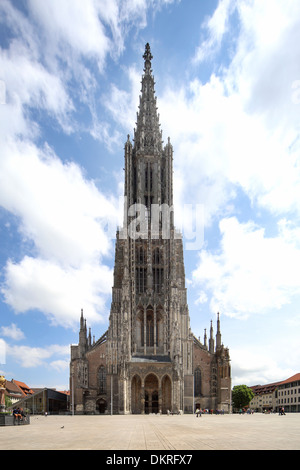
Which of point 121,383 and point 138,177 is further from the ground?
point 138,177

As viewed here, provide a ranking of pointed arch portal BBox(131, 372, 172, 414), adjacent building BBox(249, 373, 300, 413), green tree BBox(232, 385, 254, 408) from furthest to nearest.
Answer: adjacent building BBox(249, 373, 300, 413), green tree BBox(232, 385, 254, 408), pointed arch portal BBox(131, 372, 172, 414)

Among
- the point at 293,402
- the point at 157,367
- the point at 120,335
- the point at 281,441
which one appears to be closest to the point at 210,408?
the point at 157,367

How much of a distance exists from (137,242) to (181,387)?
985 inches

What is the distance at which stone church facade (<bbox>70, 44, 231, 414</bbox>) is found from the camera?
67562 millimetres

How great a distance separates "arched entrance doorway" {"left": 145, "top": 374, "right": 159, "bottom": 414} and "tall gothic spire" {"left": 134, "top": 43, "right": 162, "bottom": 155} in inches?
1635

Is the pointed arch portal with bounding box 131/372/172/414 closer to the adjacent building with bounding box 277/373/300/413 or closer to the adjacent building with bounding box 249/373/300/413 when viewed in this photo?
the adjacent building with bounding box 249/373/300/413

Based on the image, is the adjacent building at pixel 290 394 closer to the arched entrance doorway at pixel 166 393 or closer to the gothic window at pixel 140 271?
the arched entrance doorway at pixel 166 393

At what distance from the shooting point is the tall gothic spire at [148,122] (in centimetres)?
8688

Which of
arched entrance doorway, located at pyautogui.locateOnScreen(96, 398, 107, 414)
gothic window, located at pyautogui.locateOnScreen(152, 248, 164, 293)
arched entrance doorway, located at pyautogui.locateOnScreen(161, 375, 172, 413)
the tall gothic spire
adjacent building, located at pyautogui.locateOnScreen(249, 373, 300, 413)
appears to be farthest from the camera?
adjacent building, located at pyautogui.locateOnScreen(249, 373, 300, 413)

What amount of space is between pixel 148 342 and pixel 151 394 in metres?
7.92

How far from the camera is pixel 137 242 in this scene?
77625mm

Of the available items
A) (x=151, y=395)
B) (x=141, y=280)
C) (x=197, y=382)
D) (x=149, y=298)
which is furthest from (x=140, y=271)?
(x=197, y=382)

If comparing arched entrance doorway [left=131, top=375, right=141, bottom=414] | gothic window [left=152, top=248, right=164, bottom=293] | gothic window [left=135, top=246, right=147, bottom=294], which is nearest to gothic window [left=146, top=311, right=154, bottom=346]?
gothic window [left=135, top=246, right=147, bottom=294]
